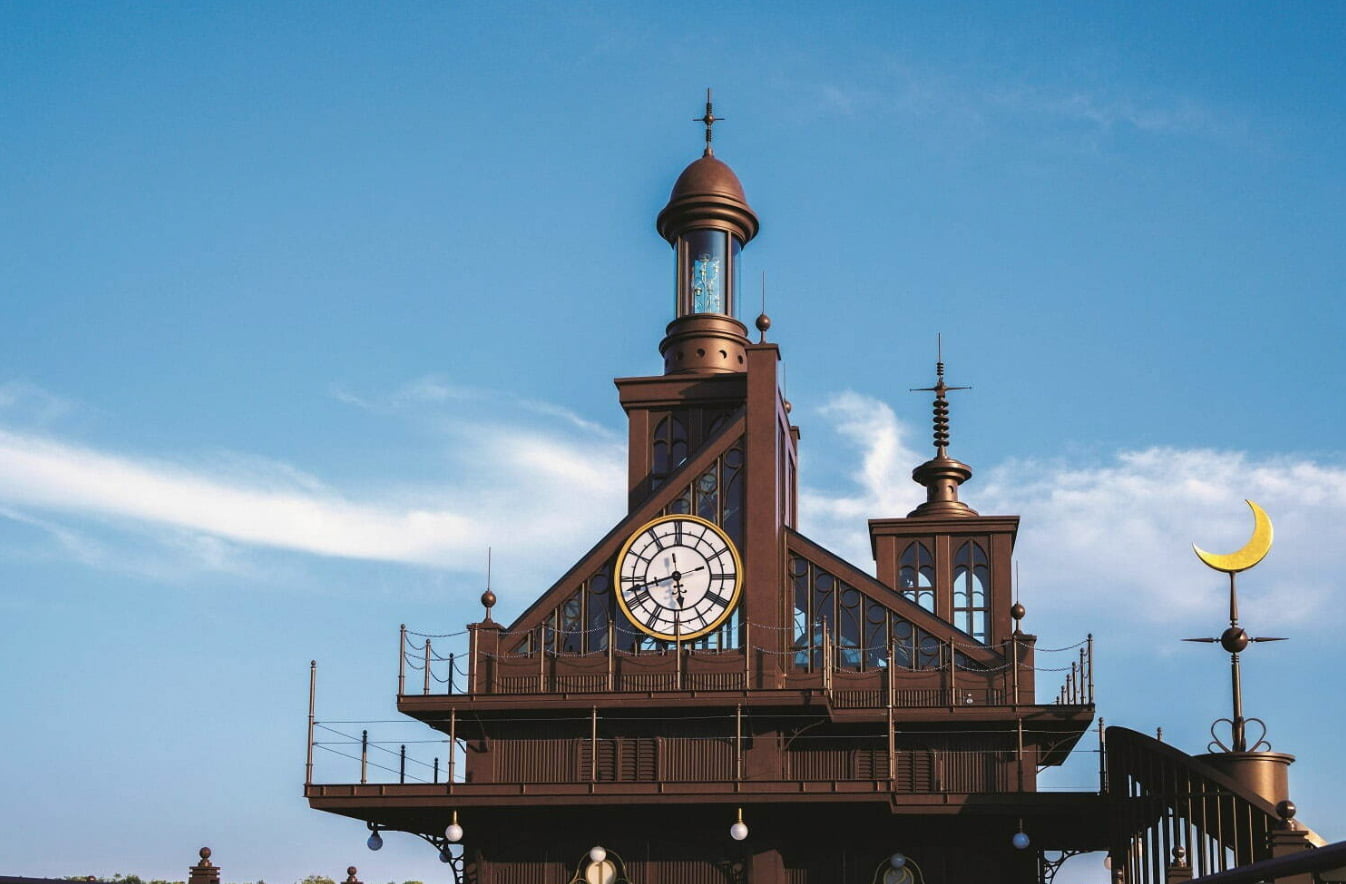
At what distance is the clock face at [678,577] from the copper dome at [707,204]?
9.87 m

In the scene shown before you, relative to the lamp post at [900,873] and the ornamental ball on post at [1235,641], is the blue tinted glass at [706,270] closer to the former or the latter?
the lamp post at [900,873]

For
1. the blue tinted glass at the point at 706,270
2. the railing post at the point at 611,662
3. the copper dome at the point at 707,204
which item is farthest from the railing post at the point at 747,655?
the copper dome at the point at 707,204

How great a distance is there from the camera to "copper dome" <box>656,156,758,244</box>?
164 feet

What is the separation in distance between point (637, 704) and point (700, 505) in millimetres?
5713

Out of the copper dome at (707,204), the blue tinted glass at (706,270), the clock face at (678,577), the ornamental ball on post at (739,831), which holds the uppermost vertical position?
the copper dome at (707,204)

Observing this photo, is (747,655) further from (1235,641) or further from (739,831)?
(1235,641)

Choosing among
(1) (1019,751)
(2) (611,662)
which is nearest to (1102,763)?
(1) (1019,751)

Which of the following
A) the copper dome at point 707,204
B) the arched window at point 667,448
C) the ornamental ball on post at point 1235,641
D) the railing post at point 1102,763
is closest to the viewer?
the ornamental ball on post at point 1235,641

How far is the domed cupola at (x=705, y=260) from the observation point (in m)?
49.3

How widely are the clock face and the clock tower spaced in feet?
0.16

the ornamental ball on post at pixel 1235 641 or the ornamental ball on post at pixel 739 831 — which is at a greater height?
the ornamental ball on post at pixel 1235 641

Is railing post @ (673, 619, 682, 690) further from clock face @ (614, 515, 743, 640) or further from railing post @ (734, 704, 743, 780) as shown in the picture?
railing post @ (734, 704, 743, 780)

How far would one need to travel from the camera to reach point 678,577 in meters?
44.1

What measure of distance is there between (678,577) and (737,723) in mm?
4458
